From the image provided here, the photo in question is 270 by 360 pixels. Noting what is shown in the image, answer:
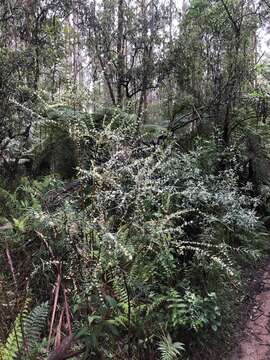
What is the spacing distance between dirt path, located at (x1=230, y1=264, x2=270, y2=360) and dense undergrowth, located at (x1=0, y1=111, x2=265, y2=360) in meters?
0.23

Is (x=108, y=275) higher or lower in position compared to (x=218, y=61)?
lower

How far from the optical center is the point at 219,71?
23.0 feet

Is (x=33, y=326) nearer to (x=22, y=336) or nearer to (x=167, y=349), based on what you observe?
(x=22, y=336)

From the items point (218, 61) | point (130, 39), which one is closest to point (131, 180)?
point (218, 61)

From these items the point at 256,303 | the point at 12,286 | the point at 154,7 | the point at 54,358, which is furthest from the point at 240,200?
the point at 154,7

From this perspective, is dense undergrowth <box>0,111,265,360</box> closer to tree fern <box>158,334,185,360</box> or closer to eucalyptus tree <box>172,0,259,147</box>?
tree fern <box>158,334,185,360</box>

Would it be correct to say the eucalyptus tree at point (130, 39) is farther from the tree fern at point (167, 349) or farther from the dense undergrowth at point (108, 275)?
the tree fern at point (167, 349)

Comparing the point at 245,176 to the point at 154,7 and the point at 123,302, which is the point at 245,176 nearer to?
the point at 154,7

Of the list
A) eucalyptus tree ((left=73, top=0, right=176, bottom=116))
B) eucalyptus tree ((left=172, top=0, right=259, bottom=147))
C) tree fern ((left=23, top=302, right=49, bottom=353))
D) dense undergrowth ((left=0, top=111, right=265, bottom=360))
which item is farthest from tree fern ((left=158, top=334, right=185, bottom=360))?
eucalyptus tree ((left=73, top=0, right=176, bottom=116))

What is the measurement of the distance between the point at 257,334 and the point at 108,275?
6.11 feet

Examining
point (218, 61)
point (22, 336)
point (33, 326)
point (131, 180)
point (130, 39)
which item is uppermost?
point (130, 39)

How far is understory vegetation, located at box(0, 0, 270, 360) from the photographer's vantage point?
286 cm

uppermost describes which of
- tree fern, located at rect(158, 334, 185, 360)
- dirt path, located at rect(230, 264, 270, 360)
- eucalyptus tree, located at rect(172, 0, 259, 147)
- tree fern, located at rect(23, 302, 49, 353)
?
eucalyptus tree, located at rect(172, 0, 259, 147)

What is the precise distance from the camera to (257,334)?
385cm
